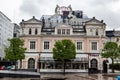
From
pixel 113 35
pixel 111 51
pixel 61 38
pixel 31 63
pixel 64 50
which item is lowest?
pixel 31 63

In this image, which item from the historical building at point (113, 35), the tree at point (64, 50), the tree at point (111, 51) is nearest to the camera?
the tree at point (111, 51)

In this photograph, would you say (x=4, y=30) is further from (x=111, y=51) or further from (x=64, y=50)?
(x=111, y=51)

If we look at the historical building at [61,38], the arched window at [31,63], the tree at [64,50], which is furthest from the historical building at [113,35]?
the arched window at [31,63]

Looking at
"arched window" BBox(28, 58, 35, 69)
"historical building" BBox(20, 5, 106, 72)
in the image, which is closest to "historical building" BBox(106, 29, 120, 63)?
"historical building" BBox(20, 5, 106, 72)

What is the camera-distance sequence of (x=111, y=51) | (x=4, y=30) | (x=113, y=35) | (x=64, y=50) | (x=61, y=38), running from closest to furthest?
(x=111, y=51) → (x=64, y=50) → (x=61, y=38) → (x=113, y=35) → (x=4, y=30)

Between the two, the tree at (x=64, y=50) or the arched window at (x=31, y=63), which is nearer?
the tree at (x=64, y=50)

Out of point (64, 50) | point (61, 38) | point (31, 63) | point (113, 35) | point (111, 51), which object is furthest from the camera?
point (113, 35)

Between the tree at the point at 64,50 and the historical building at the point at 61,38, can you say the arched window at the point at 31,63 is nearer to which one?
the historical building at the point at 61,38

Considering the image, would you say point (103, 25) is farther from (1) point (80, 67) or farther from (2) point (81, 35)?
(1) point (80, 67)

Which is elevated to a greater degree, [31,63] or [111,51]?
[111,51]

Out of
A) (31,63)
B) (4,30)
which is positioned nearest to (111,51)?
(31,63)

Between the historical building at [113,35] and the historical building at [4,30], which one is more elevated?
the historical building at [4,30]

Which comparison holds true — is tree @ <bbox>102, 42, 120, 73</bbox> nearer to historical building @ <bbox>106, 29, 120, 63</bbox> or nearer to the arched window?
the arched window

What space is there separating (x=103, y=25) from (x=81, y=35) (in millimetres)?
6635
